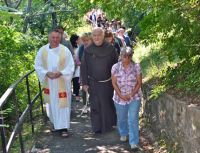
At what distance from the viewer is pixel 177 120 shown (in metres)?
6.21

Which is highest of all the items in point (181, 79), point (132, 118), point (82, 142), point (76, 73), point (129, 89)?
point (76, 73)

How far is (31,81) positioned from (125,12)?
403cm

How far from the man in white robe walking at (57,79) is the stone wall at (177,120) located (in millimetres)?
1418

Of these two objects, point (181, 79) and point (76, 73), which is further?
point (76, 73)

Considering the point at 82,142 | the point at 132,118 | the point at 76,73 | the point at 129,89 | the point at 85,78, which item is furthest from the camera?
the point at 76,73

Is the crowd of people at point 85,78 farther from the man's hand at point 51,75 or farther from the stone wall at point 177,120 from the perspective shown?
the stone wall at point 177,120

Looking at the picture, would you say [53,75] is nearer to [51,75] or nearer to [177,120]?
[51,75]

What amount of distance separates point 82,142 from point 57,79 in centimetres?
115

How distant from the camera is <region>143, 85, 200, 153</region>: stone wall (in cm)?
550

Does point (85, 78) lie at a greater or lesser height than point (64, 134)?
greater

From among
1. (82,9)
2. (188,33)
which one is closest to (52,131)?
(82,9)

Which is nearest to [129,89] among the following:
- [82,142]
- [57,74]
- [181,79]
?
[181,79]

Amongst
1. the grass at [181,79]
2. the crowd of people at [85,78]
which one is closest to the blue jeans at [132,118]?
the grass at [181,79]

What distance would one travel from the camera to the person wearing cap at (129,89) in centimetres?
699
